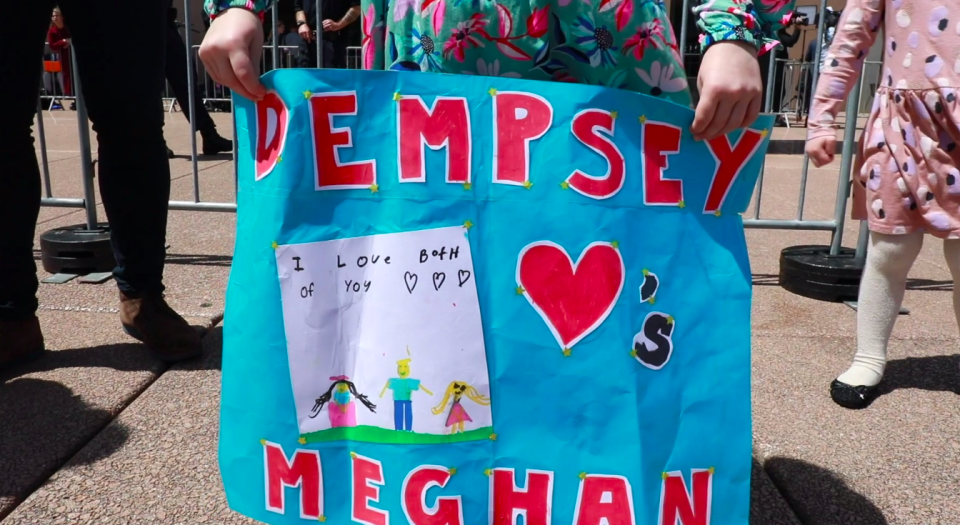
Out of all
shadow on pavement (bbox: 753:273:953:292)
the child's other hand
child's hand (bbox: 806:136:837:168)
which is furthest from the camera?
shadow on pavement (bbox: 753:273:953:292)

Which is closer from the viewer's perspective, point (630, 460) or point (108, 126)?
point (630, 460)

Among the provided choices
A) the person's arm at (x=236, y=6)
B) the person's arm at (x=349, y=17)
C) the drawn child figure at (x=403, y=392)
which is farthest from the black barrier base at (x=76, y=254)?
the person's arm at (x=349, y=17)

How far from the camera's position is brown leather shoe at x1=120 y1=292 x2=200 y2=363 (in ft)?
9.12

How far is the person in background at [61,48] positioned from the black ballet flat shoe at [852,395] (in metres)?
4.43

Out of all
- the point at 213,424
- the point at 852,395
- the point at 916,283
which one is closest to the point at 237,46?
the point at 213,424

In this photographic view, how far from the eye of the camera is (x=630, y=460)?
1414 millimetres

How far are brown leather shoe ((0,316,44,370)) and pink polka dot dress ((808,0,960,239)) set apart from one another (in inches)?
107

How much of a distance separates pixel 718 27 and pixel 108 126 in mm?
2044

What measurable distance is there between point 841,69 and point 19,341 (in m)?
2.92

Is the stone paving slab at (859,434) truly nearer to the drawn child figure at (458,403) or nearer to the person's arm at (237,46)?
the drawn child figure at (458,403)

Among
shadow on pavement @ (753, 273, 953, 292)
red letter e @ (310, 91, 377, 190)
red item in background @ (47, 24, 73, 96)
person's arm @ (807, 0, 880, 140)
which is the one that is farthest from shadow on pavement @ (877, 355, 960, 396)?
red item in background @ (47, 24, 73, 96)

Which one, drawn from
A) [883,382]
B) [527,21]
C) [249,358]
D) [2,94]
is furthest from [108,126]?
[883,382]

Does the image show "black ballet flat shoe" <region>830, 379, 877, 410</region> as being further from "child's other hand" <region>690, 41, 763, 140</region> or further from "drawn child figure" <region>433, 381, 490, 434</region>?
"drawn child figure" <region>433, 381, 490, 434</region>

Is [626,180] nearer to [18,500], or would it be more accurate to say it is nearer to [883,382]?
[18,500]
